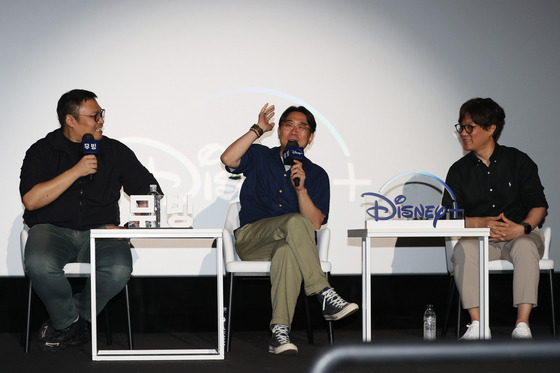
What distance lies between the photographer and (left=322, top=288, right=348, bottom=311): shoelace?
115 inches

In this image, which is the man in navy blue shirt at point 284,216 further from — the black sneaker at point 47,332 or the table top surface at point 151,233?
the black sneaker at point 47,332

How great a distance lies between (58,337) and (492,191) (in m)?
2.48

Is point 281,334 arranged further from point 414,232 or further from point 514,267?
point 514,267

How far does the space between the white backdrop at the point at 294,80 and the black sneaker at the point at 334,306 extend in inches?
41.3

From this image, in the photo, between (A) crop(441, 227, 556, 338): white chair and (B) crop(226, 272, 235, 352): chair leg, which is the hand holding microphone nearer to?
(B) crop(226, 272, 235, 352): chair leg

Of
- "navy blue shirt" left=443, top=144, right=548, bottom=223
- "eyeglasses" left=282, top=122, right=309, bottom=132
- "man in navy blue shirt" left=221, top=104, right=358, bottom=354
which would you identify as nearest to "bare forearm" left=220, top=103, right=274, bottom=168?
"man in navy blue shirt" left=221, top=104, right=358, bottom=354

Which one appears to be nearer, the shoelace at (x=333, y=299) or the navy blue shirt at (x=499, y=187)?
the shoelace at (x=333, y=299)

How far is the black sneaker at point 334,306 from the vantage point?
290cm

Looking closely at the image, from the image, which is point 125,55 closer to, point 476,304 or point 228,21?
point 228,21

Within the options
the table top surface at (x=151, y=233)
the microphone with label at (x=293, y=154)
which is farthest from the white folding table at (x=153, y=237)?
the microphone with label at (x=293, y=154)

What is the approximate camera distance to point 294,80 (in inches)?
160

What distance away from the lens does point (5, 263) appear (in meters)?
3.81

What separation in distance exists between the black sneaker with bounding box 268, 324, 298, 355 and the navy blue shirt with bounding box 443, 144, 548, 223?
1.32 metres

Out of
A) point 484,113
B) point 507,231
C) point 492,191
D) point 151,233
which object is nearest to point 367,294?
point 507,231
